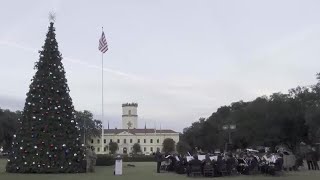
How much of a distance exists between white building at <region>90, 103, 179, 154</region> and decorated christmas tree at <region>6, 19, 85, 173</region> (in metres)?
146

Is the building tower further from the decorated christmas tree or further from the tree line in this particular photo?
the decorated christmas tree

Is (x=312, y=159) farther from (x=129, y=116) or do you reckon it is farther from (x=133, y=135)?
(x=129, y=116)

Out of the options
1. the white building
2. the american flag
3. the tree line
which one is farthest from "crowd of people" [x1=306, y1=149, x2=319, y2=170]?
the white building

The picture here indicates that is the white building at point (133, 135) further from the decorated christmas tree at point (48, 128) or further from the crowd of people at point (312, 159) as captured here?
the decorated christmas tree at point (48, 128)

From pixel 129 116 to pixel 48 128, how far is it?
157633mm

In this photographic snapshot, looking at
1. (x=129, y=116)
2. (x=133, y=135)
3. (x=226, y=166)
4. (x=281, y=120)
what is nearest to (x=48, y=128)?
(x=226, y=166)

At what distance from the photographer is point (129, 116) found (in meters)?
186

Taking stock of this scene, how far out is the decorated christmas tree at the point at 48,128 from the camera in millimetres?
27906

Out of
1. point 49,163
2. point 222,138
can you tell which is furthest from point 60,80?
point 222,138

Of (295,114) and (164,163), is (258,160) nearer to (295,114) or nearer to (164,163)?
(164,163)

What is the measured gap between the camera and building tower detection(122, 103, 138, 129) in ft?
589

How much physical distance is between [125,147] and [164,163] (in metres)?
143

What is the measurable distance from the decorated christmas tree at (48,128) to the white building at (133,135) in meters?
146

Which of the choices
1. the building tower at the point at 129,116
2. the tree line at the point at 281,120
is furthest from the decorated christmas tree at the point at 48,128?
the building tower at the point at 129,116
